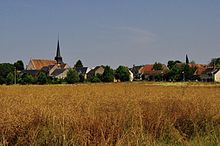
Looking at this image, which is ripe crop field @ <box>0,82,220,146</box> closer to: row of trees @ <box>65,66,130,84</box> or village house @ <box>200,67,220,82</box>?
row of trees @ <box>65,66,130,84</box>

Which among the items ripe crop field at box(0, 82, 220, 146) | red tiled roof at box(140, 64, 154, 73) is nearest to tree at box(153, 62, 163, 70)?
red tiled roof at box(140, 64, 154, 73)

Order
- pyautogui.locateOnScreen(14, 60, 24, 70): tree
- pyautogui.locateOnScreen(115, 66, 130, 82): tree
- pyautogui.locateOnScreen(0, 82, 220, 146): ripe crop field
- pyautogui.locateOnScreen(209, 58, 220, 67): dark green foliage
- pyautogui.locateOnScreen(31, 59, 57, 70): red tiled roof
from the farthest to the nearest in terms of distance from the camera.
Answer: pyautogui.locateOnScreen(14, 60, 24, 70): tree
pyautogui.locateOnScreen(31, 59, 57, 70): red tiled roof
pyautogui.locateOnScreen(209, 58, 220, 67): dark green foliage
pyautogui.locateOnScreen(115, 66, 130, 82): tree
pyautogui.locateOnScreen(0, 82, 220, 146): ripe crop field

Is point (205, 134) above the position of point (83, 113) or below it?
below

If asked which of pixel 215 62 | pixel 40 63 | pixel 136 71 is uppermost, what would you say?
pixel 40 63

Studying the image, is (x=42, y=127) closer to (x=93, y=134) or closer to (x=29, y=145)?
(x=29, y=145)

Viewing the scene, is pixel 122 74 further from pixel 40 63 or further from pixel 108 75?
pixel 40 63

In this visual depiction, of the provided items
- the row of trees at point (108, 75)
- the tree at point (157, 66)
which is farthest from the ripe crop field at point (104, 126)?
the tree at point (157, 66)

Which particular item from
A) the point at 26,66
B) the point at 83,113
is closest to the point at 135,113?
the point at 83,113

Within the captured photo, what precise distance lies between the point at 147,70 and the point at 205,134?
130 meters

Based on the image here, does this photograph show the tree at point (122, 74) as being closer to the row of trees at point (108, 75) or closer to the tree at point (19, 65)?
the row of trees at point (108, 75)

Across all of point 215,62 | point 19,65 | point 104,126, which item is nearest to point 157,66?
point 215,62

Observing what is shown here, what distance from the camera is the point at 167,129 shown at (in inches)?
312

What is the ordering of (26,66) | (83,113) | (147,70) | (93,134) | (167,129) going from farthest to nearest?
1. (26,66)
2. (147,70)
3. (167,129)
4. (83,113)
5. (93,134)

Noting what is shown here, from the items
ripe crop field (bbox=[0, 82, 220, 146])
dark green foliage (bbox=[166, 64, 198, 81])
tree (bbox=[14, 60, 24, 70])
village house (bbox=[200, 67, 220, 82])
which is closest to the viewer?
ripe crop field (bbox=[0, 82, 220, 146])
